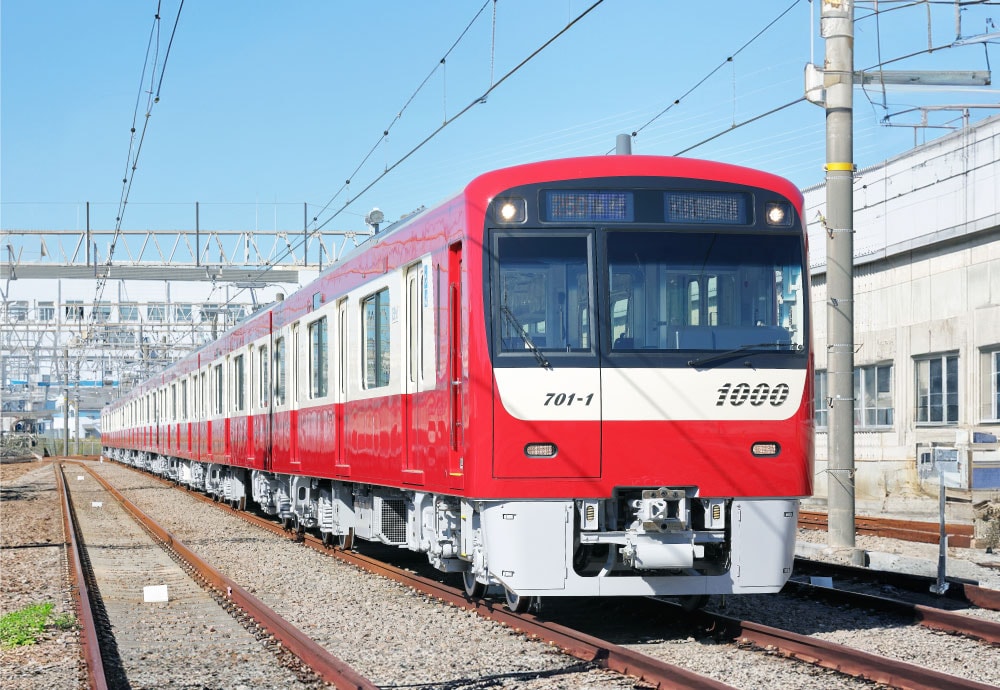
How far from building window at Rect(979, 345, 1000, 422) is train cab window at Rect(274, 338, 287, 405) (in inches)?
434

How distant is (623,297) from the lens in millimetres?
8648

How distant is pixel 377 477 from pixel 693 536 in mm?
3902

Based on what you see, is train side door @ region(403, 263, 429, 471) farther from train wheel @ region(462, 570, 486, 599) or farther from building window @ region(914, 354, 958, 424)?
building window @ region(914, 354, 958, 424)

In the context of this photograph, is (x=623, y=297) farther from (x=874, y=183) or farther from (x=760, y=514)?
(x=874, y=183)

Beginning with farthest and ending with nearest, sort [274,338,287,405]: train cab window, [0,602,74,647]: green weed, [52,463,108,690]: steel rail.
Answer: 1. [274,338,287,405]: train cab window
2. [0,602,74,647]: green weed
3. [52,463,108,690]: steel rail

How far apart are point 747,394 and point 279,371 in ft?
31.7

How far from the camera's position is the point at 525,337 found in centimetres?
860

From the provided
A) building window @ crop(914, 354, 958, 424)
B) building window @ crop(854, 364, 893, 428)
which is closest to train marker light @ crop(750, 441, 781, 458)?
building window @ crop(914, 354, 958, 424)

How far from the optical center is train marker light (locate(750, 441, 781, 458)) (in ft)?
28.6

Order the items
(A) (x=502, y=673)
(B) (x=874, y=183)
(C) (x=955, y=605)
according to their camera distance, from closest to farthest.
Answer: (A) (x=502, y=673) → (C) (x=955, y=605) → (B) (x=874, y=183)

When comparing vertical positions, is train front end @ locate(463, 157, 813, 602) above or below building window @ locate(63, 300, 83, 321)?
below

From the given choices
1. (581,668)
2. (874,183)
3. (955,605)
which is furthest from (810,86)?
(874,183)

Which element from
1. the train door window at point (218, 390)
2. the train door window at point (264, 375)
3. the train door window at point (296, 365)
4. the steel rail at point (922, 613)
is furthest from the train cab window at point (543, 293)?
the train door window at point (218, 390)

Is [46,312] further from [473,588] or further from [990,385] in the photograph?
[473,588]
